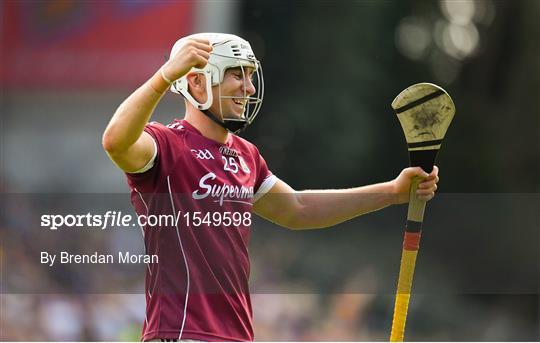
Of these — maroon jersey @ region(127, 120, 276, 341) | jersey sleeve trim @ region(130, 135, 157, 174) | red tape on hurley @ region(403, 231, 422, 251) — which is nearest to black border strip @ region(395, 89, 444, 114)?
red tape on hurley @ region(403, 231, 422, 251)

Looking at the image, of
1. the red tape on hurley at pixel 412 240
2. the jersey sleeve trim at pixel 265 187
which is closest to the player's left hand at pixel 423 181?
the red tape on hurley at pixel 412 240

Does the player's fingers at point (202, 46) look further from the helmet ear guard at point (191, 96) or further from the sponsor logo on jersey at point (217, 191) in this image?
the sponsor logo on jersey at point (217, 191)

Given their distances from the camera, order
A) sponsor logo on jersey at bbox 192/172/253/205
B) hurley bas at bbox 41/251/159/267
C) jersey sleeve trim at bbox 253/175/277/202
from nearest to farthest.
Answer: sponsor logo on jersey at bbox 192/172/253/205
jersey sleeve trim at bbox 253/175/277/202
hurley bas at bbox 41/251/159/267

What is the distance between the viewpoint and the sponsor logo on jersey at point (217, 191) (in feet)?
9.45

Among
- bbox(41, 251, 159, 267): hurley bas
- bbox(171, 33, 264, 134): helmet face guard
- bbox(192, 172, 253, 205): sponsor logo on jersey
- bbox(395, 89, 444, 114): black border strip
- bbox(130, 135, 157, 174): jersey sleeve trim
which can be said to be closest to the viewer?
bbox(130, 135, 157, 174): jersey sleeve trim

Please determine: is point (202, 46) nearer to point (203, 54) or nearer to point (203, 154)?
point (203, 54)

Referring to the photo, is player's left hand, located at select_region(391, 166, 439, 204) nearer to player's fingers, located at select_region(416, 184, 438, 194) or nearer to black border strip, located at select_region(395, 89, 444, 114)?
player's fingers, located at select_region(416, 184, 438, 194)

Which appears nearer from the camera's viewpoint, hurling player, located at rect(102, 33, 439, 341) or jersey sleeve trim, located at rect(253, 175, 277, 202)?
hurling player, located at rect(102, 33, 439, 341)

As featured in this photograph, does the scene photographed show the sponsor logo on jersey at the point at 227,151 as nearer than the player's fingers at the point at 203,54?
No

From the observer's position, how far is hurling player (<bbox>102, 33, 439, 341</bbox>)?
8.84 feet

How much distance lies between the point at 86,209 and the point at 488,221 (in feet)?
8.21

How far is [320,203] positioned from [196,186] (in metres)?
0.62

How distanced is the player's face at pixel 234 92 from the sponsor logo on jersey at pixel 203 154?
127 mm

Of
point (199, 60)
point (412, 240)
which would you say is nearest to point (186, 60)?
point (199, 60)
